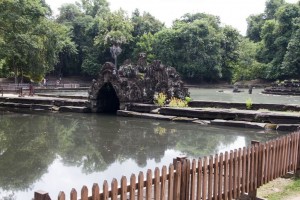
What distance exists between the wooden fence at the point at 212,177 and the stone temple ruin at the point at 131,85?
48.5 feet

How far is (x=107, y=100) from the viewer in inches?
913

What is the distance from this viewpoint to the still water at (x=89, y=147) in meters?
8.18

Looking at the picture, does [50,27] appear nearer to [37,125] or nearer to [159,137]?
[37,125]

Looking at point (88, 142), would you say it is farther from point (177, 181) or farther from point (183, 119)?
point (177, 181)

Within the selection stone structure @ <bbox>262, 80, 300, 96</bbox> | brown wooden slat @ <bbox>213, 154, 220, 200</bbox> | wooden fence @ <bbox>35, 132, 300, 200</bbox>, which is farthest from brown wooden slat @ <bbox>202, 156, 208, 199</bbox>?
stone structure @ <bbox>262, 80, 300, 96</bbox>

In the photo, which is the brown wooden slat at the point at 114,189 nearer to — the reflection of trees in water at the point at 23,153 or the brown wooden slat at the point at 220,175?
the brown wooden slat at the point at 220,175

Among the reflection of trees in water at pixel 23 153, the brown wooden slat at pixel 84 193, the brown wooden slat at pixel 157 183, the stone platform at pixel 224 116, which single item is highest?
the brown wooden slat at pixel 84 193

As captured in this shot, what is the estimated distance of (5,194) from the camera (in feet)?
23.1

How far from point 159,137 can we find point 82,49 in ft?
175

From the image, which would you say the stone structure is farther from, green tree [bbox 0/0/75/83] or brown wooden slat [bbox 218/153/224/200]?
brown wooden slat [bbox 218/153/224/200]

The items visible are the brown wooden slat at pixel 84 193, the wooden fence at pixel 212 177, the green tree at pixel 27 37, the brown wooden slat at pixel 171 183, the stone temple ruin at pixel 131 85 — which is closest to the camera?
the brown wooden slat at pixel 84 193

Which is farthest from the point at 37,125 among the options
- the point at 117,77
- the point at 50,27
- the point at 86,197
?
the point at 50,27

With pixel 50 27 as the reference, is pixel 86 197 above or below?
below

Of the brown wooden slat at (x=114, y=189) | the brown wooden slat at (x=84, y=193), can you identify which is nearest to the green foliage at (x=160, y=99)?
the brown wooden slat at (x=114, y=189)
